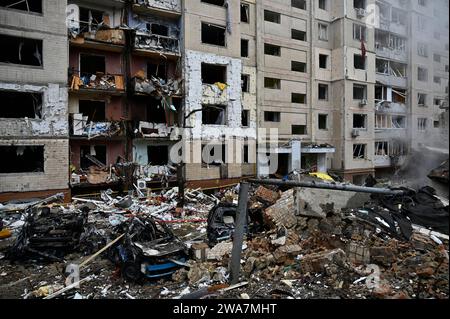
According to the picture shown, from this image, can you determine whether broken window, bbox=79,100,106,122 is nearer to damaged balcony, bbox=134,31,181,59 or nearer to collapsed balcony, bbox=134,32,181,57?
damaged balcony, bbox=134,31,181,59

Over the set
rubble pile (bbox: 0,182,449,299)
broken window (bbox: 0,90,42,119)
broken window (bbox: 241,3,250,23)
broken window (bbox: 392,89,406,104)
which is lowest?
rubble pile (bbox: 0,182,449,299)

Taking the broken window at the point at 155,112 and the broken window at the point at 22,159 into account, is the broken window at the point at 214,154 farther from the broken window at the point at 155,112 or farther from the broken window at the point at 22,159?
the broken window at the point at 22,159

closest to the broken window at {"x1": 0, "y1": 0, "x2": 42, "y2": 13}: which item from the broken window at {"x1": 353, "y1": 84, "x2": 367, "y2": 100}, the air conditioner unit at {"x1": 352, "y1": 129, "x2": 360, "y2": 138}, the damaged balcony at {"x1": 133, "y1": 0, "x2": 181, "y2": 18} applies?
the damaged balcony at {"x1": 133, "y1": 0, "x2": 181, "y2": 18}

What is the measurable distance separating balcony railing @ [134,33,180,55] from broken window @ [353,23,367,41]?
16038 mm

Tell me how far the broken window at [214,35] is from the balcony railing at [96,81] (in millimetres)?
6765

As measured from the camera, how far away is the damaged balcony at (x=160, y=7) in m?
18.5

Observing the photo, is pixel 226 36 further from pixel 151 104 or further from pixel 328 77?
pixel 328 77

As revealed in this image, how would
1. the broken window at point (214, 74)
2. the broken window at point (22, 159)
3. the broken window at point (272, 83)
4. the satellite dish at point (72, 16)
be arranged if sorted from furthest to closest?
the broken window at point (272, 83), the broken window at point (214, 74), the satellite dish at point (72, 16), the broken window at point (22, 159)

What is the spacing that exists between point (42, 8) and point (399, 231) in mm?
18482

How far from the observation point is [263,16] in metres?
23.2

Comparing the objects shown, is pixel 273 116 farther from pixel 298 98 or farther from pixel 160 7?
pixel 160 7

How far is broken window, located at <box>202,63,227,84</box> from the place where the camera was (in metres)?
21.2

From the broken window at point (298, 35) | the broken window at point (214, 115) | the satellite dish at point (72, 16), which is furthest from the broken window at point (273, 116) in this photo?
the satellite dish at point (72, 16)

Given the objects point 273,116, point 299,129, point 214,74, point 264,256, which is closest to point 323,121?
point 299,129
